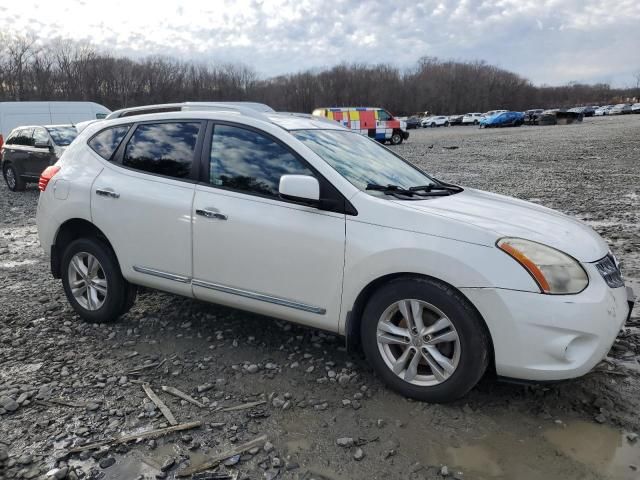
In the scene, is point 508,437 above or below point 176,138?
below

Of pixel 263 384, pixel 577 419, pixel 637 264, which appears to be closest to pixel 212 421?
pixel 263 384

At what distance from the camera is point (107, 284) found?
4.37m

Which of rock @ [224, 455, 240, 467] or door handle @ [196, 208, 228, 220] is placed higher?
door handle @ [196, 208, 228, 220]

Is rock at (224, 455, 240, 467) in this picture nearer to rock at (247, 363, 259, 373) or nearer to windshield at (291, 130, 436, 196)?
rock at (247, 363, 259, 373)

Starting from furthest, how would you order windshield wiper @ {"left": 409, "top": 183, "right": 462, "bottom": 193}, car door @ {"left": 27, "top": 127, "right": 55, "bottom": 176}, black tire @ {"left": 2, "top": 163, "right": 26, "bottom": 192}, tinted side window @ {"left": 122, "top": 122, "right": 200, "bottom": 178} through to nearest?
black tire @ {"left": 2, "top": 163, "right": 26, "bottom": 192}
car door @ {"left": 27, "top": 127, "right": 55, "bottom": 176}
tinted side window @ {"left": 122, "top": 122, "right": 200, "bottom": 178}
windshield wiper @ {"left": 409, "top": 183, "right": 462, "bottom": 193}

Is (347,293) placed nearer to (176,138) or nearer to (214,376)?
(214,376)

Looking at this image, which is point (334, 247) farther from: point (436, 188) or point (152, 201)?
point (152, 201)

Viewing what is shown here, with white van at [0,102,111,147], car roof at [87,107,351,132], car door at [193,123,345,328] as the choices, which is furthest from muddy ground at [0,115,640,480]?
white van at [0,102,111,147]

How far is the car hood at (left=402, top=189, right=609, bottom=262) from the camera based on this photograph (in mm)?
3014

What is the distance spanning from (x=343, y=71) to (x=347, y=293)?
419ft

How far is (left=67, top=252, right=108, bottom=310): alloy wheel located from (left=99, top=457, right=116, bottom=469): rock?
1931 millimetres

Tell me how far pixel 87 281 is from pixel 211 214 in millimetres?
1570

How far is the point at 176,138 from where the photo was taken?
161 inches

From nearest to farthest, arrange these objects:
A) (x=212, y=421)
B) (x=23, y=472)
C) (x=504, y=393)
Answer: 1. (x=23, y=472)
2. (x=212, y=421)
3. (x=504, y=393)
